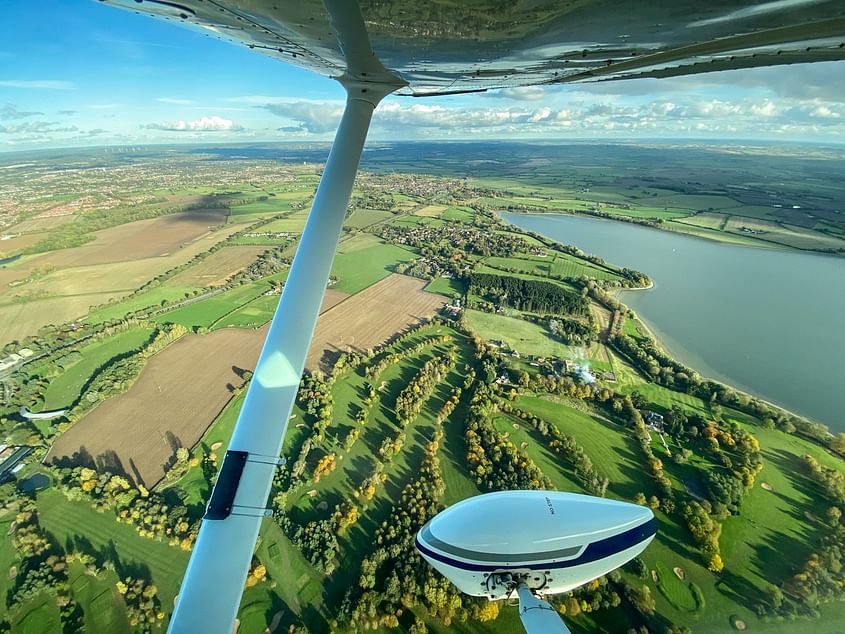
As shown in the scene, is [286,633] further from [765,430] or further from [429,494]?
[765,430]

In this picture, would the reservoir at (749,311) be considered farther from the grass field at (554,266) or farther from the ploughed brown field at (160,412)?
the ploughed brown field at (160,412)

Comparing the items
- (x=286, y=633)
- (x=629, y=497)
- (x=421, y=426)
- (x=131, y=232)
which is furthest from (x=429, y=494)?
(x=131, y=232)

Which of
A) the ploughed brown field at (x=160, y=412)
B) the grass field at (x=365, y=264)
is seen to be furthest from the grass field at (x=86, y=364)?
the grass field at (x=365, y=264)

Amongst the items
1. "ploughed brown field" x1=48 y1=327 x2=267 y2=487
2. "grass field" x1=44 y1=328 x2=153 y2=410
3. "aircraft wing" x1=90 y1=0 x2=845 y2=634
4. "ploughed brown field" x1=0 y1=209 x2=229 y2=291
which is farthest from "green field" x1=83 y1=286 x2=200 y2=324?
"aircraft wing" x1=90 y1=0 x2=845 y2=634

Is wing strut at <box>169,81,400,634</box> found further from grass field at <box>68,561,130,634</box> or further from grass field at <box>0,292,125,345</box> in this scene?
grass field at <box>0,292,125,345</box>

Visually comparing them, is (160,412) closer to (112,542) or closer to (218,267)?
(112,542)
